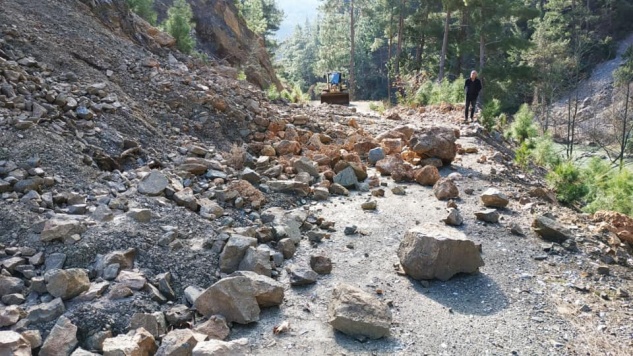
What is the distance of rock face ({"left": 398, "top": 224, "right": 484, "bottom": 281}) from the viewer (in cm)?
455

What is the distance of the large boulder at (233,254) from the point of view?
443 cm

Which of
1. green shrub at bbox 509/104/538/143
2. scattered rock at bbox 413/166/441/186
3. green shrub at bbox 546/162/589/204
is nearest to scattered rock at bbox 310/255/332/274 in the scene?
scattered rock at bbox 413/166/441/186

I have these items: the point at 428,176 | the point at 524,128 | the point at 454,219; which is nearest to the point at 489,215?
the point at 454,219

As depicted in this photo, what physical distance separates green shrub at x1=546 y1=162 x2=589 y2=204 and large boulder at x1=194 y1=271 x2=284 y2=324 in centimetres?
751

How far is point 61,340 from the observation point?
3.25 metres

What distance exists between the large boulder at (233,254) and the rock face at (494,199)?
347 centimetres

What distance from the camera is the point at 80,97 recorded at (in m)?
6.61

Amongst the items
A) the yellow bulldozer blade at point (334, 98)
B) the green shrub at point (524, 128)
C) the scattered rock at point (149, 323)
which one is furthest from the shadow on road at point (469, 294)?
the yellow bulldozer blade at point (334, 98)

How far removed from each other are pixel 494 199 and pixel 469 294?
7.67 feet

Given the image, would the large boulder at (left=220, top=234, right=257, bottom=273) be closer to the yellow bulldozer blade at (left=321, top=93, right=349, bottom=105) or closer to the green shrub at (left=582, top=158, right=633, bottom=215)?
the green shrub at (left=582, top=158, right=633, bottom=215)

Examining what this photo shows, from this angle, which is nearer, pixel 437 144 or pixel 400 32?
pixel 437 144

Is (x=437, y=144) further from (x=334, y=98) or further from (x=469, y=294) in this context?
(x=334, y=98)

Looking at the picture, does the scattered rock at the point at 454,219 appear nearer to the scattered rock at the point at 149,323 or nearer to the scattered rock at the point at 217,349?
the scattered rock at the point at 217,349

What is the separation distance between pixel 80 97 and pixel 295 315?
4.57 m
